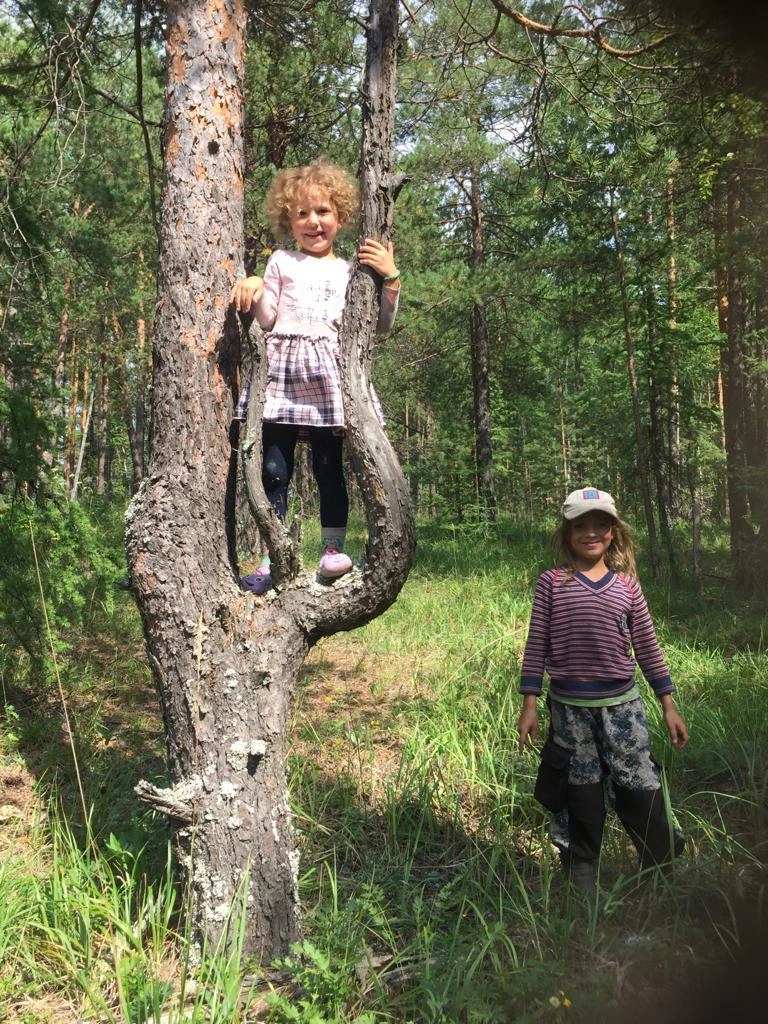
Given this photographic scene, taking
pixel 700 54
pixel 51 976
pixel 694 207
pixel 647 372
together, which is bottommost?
pixel 51 976

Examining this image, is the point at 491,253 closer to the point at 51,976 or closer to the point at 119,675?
the point at 119,675

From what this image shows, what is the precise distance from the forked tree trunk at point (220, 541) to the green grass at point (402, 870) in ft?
0.91

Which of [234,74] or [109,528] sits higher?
[234,74]

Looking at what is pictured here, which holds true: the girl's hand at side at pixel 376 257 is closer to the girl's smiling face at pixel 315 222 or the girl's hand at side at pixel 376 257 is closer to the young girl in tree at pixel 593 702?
the girl's smiling face at pixel 315 222

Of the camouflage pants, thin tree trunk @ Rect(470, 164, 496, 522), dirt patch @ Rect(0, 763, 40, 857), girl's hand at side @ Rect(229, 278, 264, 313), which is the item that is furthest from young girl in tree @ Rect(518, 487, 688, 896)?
thin tree trunk @ Rect(470, 164, 496, 522)

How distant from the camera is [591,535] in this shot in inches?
98.7

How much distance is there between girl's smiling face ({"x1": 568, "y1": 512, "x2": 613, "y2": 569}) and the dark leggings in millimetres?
900

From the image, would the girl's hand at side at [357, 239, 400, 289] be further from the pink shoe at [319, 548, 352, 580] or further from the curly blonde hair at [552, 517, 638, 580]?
the curly blonde hair at [552, 517, 638, 580]

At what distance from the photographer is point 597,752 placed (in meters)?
2.48

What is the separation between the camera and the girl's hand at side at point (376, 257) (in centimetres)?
209

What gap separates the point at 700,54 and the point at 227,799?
89.7 inches

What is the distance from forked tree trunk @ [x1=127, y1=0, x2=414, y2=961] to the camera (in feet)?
7.13

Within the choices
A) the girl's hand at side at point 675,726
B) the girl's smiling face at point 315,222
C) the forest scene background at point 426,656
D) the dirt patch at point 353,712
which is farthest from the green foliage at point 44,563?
the girl's hand at side at point 675,726

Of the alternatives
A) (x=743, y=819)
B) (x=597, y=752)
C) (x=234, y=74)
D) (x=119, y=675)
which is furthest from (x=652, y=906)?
(x=119, y=675)
